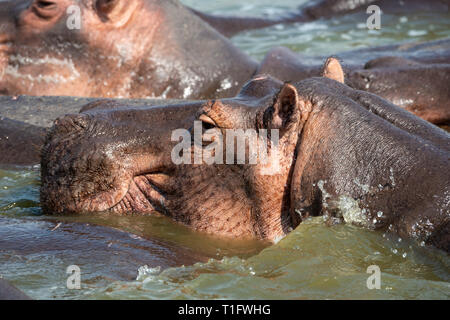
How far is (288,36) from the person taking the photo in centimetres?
1121

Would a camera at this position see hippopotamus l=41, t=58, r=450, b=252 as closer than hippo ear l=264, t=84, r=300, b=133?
Yes

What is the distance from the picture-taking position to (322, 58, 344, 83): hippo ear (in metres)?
4.14

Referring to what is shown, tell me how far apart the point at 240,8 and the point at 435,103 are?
29.2ft

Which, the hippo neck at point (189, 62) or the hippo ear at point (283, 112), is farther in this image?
the hippo neck at point (189, 62)

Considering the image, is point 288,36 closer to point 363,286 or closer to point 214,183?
point 214,183

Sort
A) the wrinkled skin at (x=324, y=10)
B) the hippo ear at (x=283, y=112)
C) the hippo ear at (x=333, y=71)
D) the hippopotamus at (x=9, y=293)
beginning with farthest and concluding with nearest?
the wrinkled skin at (x=324, y=10)
the hippo ear at (x=333, y=71)
the hippo ear at (x=283, y=112)
the hippopotamus at (x=9, y=293)

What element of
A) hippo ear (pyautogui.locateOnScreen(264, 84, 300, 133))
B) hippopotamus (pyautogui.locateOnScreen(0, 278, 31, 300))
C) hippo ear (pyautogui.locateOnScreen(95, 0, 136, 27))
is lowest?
hippopotamus (pyautogui.locateOnScreen(0, 278, 31, 300))

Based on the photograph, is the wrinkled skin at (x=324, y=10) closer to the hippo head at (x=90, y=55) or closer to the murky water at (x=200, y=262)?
the hippo head at (x=90, y=55)

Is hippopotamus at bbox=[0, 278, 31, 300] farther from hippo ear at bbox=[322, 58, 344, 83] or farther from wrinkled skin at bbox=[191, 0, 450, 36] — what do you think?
wrinkled skin at bbox=[191, 0, 450, 36]

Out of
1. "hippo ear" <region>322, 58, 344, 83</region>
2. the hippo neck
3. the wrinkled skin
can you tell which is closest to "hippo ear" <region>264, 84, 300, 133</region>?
"hippo ear" <region>322, 58, 344, 83</region>

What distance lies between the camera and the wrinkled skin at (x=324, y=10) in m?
11.3

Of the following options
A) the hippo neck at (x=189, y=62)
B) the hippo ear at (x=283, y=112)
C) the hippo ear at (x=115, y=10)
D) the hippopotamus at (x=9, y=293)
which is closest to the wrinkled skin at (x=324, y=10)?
the hippo neck at (x=189, y=62)

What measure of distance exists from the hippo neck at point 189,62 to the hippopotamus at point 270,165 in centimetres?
237

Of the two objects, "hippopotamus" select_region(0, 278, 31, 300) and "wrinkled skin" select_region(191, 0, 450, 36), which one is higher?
"wrinkled skin" select_region(191, 0, 450, 36)
